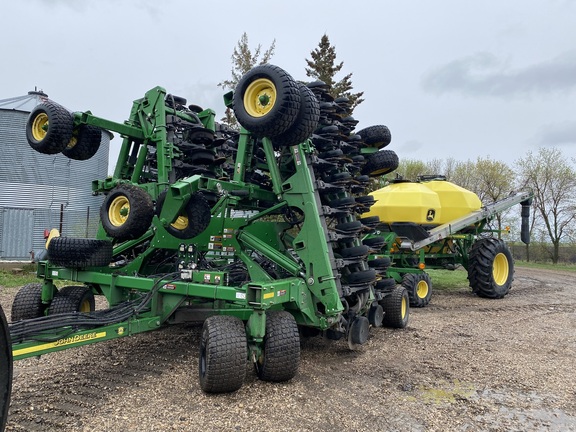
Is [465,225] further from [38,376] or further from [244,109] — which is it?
[38,376]

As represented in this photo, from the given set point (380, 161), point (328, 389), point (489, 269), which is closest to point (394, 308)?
point (380, 161)

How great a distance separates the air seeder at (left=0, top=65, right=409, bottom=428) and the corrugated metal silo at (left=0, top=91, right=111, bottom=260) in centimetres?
803

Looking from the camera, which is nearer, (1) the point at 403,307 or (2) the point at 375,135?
(2) the point at 375,135

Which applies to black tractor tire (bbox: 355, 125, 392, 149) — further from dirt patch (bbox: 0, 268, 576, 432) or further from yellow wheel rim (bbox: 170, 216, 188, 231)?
yellow wheel rim (bbox: 170, 216, 188, 231)

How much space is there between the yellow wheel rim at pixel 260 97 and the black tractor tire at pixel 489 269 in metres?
6.93

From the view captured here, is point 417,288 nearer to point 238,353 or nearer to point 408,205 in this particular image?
point 408,205

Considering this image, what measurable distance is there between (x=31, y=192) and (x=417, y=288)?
12.2 meters

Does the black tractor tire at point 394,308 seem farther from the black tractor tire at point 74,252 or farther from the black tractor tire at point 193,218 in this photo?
the black tractor tire at point 74,252

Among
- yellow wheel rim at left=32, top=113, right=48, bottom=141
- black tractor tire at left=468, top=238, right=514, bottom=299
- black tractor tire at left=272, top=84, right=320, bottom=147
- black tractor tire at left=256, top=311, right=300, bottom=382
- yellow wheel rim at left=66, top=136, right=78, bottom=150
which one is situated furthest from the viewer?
black tractor tire at left=468, top=238, right=514, bottom=299

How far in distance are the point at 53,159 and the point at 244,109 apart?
12.4 metres

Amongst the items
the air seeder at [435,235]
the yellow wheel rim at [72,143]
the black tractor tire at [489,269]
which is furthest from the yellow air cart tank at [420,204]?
the yellow wheel rim at [72,143]

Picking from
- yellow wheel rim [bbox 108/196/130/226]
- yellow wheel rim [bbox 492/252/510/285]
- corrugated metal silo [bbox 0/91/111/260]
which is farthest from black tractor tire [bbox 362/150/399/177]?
corrugated metal silo [bbox 0/91/111/260]

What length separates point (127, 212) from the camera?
4.86 m

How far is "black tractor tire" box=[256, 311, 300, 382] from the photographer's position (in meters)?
4.02
